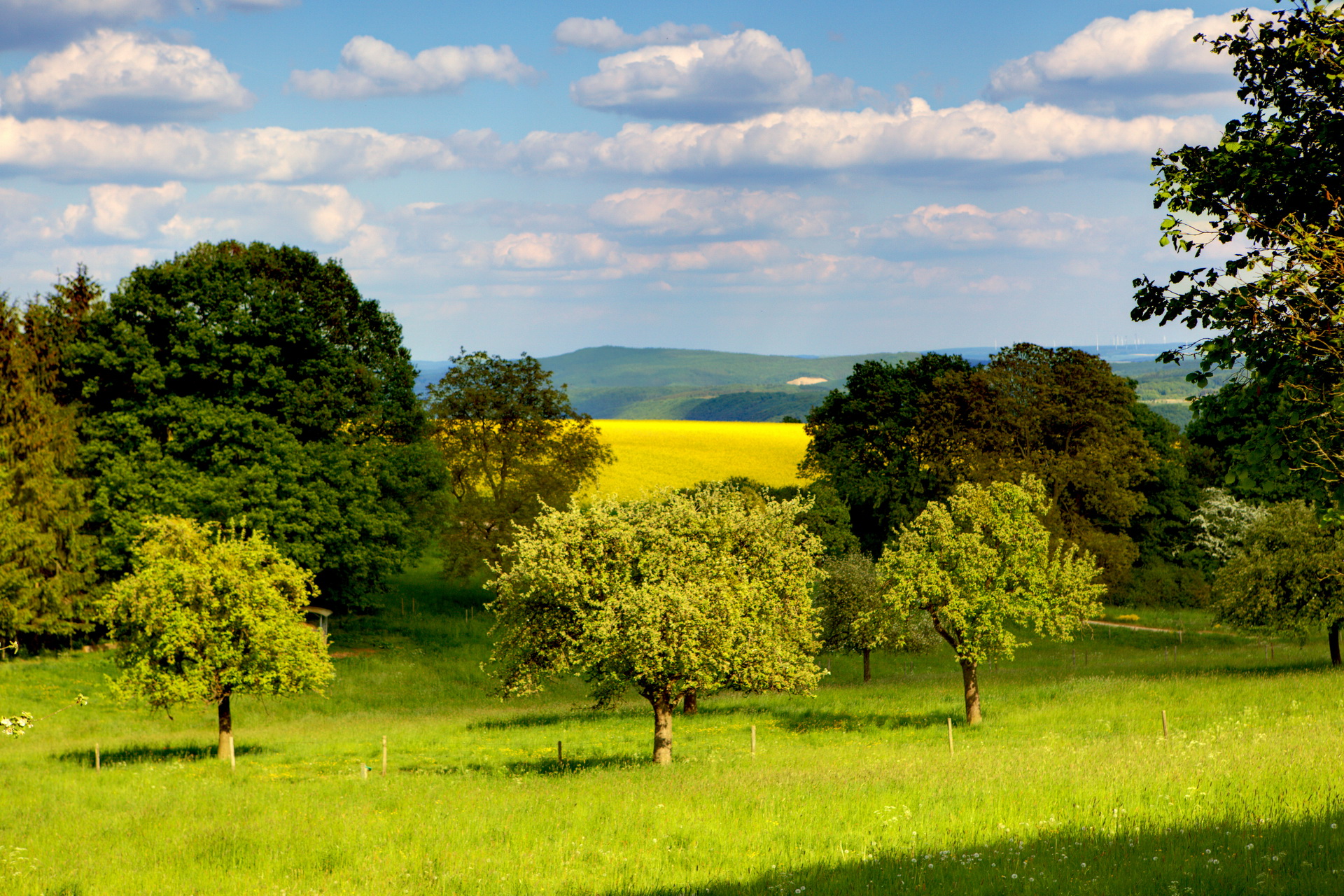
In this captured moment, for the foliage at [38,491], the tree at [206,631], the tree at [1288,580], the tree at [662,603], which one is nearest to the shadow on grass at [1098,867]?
the tree at [662,603]

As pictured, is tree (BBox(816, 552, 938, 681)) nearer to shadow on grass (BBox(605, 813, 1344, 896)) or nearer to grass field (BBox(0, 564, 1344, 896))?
grass field (BBox(0, 564, 1344, 896))

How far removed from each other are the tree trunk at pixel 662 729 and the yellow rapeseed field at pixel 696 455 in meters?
58.0

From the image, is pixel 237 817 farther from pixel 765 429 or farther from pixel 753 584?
pixel 765 429

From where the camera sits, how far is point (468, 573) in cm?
5928

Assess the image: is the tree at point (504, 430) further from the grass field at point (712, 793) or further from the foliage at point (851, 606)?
the grass field at point (712, 793)

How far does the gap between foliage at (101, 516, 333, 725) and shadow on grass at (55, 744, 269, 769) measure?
2.11m

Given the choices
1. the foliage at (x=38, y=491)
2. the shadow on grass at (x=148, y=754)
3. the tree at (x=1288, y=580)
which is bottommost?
the shadow on grass at (x=148, y=754)

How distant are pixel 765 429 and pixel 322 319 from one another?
97.7 m

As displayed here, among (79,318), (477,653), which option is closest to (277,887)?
(477,653)

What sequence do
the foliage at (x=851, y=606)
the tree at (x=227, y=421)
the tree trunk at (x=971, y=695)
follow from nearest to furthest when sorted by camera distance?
the tree trunk at (x=971, y=695), the tree at (x=227, y=421), the foliage at (x=851, y=606)

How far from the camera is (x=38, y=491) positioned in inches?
1797

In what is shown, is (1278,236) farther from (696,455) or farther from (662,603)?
(696,455)

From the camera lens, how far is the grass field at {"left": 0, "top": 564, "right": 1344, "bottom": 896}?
14.7m

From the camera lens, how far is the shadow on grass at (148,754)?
110ft
